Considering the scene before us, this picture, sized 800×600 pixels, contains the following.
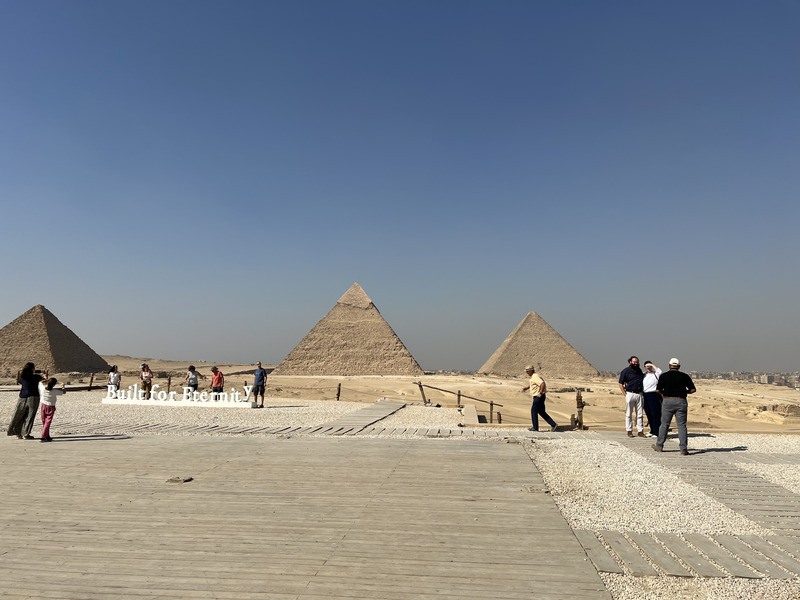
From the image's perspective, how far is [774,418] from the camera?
22.6 m

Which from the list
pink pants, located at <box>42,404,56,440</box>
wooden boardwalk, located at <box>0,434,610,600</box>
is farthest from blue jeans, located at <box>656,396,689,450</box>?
pink pants, located at <box>42,404,56,440</box>

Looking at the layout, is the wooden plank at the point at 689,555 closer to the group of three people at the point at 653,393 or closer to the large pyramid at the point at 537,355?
the group of three people at the point at 653,393

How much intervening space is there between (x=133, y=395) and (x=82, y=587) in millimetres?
18342

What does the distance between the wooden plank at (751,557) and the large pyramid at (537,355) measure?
75423 mm

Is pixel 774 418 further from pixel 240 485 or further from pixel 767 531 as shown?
pixel 240 485

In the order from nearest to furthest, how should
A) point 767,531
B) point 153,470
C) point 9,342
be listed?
point 767,531, point 153,470, point 9,342

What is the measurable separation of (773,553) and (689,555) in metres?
0.62

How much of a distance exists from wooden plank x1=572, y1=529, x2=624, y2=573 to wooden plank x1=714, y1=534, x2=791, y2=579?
901 mm

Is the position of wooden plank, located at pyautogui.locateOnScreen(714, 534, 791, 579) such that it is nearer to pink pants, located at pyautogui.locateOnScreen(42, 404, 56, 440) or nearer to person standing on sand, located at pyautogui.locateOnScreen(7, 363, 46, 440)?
pink pants, located at pyautogui.locateOnScreen(42, 404, 56, 440)

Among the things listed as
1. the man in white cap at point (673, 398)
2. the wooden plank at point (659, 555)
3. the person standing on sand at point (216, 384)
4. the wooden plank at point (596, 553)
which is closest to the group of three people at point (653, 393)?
the man in white cap at point (673, 398)

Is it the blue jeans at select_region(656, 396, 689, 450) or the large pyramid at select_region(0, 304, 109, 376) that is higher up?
the blue jeans at select_region(656, 396, 689, 450)

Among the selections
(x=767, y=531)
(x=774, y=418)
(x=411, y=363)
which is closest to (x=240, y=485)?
(x=767, y=531)

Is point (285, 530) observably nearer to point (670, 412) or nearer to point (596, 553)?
point (596, 553)

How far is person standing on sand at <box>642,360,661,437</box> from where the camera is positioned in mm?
9453
